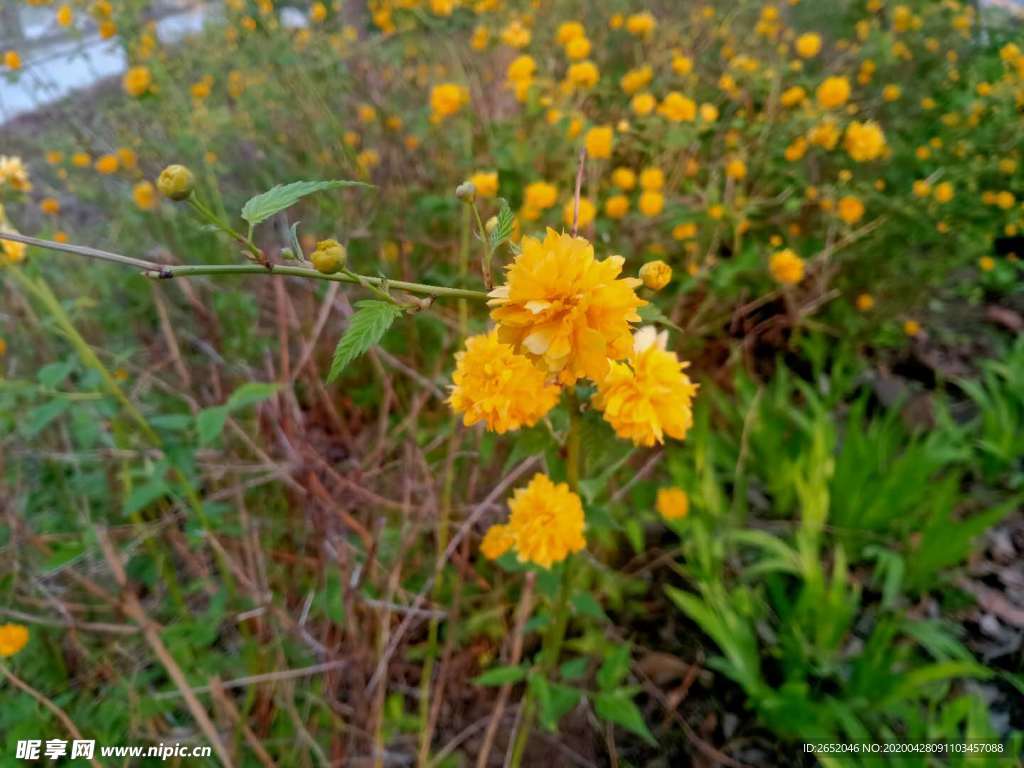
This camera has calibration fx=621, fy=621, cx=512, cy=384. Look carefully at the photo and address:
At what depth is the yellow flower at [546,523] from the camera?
2.86ft

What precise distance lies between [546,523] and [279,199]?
555mm

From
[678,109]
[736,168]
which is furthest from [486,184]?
[736,168]

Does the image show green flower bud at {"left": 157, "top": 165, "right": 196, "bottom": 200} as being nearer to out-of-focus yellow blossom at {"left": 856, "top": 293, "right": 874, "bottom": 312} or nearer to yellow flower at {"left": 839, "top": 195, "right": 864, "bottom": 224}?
yellow flower at {"left": 839, "top": 195, "right": 864, "bottom": 224}

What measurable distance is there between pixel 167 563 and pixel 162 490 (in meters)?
0.42

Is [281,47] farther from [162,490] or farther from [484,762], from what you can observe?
[484,762]

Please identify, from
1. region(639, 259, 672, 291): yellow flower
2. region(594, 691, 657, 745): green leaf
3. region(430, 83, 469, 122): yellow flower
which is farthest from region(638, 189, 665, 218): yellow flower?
region(594, 691, 657, 745): green leaf

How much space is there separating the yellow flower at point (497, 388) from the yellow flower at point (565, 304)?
11 cm

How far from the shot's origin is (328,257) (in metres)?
0.58

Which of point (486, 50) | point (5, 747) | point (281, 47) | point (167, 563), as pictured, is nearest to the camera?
point (5, 747)

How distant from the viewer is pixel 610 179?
2129mm

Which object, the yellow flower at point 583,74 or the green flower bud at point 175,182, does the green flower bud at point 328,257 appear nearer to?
the green flower bud at point 175,182

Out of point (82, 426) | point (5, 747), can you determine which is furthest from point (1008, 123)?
point (5, 747)

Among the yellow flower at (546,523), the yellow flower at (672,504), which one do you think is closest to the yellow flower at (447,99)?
the yellow flower at (672,504)

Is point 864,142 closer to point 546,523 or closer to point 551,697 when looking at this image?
point 546,523
